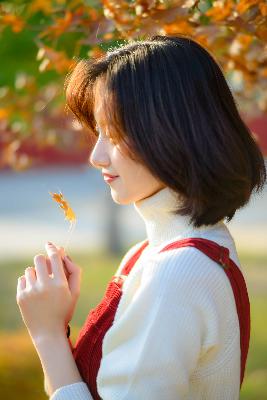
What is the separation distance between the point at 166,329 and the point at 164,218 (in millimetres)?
307

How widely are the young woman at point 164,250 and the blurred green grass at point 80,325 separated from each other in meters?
2.36

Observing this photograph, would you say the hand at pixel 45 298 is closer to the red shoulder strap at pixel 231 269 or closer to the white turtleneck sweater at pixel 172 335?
the white turtleneck sweater at pixel 172 335

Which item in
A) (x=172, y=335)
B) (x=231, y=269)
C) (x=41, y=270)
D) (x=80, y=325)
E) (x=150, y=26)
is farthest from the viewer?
(x=80, y=325)

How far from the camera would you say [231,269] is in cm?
227

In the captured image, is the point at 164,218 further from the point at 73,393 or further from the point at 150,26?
the point at 150,26

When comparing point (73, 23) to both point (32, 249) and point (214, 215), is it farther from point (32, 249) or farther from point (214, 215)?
point (32, 249)

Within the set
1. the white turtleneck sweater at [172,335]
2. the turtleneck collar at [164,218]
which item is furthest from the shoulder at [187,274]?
the turtleneck collar at [164,218]

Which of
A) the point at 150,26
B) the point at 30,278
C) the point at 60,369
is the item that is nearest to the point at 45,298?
the point at 30,278

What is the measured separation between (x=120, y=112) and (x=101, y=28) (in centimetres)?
86

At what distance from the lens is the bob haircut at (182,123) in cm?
221

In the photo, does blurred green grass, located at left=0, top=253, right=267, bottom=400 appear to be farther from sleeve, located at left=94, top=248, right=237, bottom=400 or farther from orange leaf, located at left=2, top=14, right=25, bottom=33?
sleeve, located at left=94, top=248, right=237, bottom=400

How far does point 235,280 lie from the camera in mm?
2264

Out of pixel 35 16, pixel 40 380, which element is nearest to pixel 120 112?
pixel 35 16

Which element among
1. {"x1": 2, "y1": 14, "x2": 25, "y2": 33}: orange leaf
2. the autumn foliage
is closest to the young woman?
the autumn foliage
